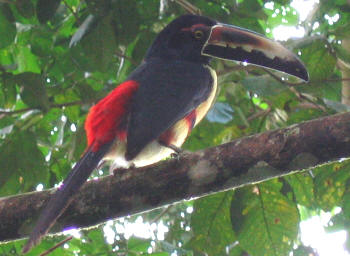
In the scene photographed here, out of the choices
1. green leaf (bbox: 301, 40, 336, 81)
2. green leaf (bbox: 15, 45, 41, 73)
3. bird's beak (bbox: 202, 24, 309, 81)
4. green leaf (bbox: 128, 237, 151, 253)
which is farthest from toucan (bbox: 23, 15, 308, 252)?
green leaf (bbox: 15, 45, 41, 73)

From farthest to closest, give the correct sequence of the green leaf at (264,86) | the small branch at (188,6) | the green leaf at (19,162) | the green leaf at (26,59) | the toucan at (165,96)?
1. the green leaf at (26,59)
2. the small branch at (188,6)
3. the green leaf at (19,162)
4. the green leaf at (264,86)
5. the toucan at (165,96)

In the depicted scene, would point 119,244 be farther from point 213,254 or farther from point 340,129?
point 340,129

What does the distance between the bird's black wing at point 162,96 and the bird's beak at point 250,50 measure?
0.48 ft

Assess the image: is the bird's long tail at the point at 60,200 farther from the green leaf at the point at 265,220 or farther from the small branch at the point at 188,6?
the small branch at the point at 188,6

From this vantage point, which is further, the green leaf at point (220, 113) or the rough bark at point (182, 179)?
the green leaf at point (220, 113)

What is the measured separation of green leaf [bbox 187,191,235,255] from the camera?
286 centimetres

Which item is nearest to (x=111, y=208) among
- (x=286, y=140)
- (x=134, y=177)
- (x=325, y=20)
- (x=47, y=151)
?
(x=134, y=177)

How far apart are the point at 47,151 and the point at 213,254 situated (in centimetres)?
132

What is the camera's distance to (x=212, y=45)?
10.5 ft

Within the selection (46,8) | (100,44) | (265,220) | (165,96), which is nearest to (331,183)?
(265,220)

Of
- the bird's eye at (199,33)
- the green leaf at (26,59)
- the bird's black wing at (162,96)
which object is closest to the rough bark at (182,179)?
the bird's black wing at (162,96)

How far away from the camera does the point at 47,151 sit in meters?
3.75

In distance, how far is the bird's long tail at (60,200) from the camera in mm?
1997

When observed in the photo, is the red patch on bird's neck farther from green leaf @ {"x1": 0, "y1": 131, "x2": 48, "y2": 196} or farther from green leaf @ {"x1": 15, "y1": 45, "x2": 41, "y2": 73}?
green leaf @ {"x1": 15, "y1": 45, "x2": 41, "y2": 73}
